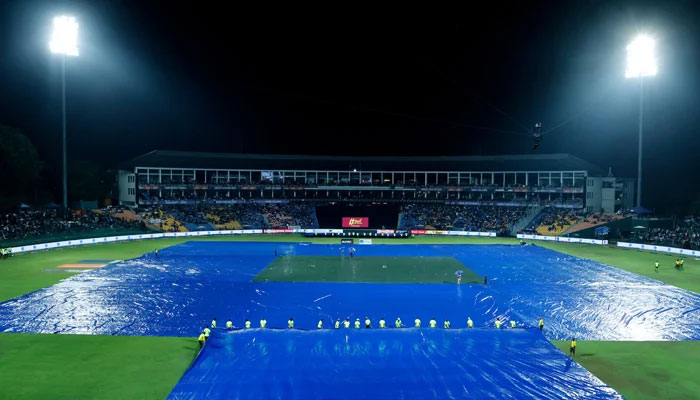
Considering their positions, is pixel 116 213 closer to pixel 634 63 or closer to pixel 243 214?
pixel 243 214

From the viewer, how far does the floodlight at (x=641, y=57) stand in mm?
47312

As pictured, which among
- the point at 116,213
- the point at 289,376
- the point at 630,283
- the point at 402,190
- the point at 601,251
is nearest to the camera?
the point at 289,376

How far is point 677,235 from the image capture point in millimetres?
54375

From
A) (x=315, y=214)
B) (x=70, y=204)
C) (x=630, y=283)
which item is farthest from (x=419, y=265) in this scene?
(x=70, y=204)

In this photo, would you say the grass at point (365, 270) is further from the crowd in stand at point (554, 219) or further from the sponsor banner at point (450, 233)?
the crowd in stand at point (554, 219)

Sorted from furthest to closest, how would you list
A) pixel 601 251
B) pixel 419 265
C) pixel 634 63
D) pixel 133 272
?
pixel 601 251, pixel 634 63, pixel 419 265, pixel 133 272

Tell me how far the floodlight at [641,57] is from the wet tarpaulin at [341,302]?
79.3ft

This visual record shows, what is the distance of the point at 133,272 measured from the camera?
36219 millimetres

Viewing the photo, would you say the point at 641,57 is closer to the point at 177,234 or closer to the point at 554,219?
the point at 554,219

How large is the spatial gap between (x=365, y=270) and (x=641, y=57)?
1537 inches

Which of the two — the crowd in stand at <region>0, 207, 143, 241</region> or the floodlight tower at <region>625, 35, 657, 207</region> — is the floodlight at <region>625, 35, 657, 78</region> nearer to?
the floodlight tower at <region>625, 35, 657, 207</region>

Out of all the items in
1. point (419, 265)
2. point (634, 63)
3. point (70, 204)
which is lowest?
point (419, 265)

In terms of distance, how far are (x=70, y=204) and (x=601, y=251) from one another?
77.1m

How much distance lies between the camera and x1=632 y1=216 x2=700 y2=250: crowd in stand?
5059 cm
